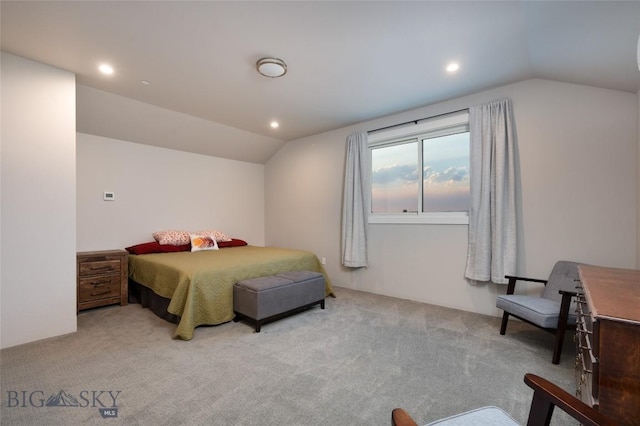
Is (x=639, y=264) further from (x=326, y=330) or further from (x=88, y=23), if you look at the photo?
(x=88, y=23)

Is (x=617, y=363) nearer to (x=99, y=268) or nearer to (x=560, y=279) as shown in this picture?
(x=560, y=279)

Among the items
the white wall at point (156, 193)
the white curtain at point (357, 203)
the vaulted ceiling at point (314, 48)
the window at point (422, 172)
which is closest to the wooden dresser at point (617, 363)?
the vaulted ceiling at point (314, 48)

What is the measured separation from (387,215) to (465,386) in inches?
94.8

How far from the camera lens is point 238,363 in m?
2.13

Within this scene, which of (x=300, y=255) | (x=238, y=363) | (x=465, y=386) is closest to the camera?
(x=465, y=386)

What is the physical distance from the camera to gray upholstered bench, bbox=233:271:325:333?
274cm

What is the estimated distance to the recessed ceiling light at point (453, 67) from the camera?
2551mm

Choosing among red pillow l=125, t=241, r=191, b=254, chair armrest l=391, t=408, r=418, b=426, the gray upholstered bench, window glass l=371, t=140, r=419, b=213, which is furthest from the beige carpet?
window glass l=371, t=140, r=419, b=213

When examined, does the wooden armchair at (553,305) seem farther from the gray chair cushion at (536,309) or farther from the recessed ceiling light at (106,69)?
the recessed ceiling light at (106,69)

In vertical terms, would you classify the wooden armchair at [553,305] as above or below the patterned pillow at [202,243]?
below

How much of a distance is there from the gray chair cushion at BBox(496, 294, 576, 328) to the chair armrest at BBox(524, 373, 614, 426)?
1.55 meters

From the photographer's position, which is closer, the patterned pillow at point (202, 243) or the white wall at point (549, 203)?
the white wall at point (549, 203)

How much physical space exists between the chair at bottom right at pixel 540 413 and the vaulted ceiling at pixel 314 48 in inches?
84.6

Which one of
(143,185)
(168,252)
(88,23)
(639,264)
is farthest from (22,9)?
(639,264)
